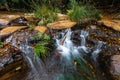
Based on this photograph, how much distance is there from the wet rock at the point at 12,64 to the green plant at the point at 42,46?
396 millimetres

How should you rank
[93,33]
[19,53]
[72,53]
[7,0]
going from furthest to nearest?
[7,0] < [93,33] < [72,53] < [19,53]

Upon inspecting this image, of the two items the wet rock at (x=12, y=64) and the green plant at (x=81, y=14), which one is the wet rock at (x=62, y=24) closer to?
the green plant at (x=81, y=14)

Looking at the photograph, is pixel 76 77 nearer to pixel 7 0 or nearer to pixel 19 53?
pixel 19 53

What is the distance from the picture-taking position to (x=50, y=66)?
15.5ft

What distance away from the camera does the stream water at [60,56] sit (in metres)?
4.50

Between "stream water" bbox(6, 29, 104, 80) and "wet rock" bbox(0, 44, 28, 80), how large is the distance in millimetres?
162

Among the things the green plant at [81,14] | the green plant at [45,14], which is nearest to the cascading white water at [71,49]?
the green plant at [81,14]

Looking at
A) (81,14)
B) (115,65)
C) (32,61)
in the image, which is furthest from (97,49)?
(32,61)

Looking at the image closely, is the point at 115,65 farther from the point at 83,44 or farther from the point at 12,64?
the point at 12,64

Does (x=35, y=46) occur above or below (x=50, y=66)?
above

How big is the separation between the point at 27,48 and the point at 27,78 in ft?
3.01

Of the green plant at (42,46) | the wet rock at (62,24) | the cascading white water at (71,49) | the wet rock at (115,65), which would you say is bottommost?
the wet rock at (115,65)

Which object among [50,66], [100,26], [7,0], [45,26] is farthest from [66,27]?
[7,0]

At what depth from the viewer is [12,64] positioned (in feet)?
14.5
